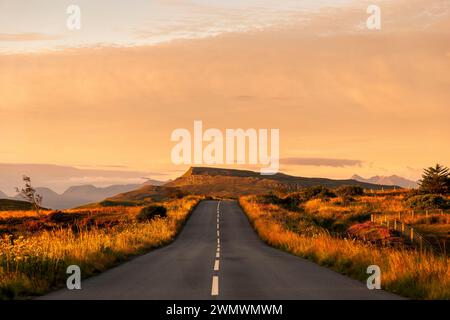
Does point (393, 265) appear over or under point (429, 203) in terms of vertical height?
over

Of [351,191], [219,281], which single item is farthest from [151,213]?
[351,191]

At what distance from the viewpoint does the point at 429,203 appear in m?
65.9

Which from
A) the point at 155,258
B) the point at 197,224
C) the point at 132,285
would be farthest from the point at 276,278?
the point at 197,224

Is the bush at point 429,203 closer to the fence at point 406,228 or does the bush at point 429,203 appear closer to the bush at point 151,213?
the fence at point 406,228

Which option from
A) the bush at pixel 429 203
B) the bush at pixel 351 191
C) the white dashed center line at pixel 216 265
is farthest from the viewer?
the bush at pixel 351 191

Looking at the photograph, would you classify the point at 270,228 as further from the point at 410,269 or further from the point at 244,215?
the point at 410,269

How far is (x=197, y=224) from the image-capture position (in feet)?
174

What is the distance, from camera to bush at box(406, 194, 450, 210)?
64312 mm

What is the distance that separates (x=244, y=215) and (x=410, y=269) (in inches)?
1919

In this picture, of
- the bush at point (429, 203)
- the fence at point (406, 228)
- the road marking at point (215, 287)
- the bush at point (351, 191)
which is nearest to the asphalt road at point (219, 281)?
the road marking at point (215, 287)

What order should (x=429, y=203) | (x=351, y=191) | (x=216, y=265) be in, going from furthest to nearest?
(x=351, y=191)
(x=429, y=203)
(x=216, y=265)

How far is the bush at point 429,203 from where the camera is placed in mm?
64312

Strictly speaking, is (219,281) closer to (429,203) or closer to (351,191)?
(429,203)

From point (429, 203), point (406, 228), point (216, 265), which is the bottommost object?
point (406, 228)
